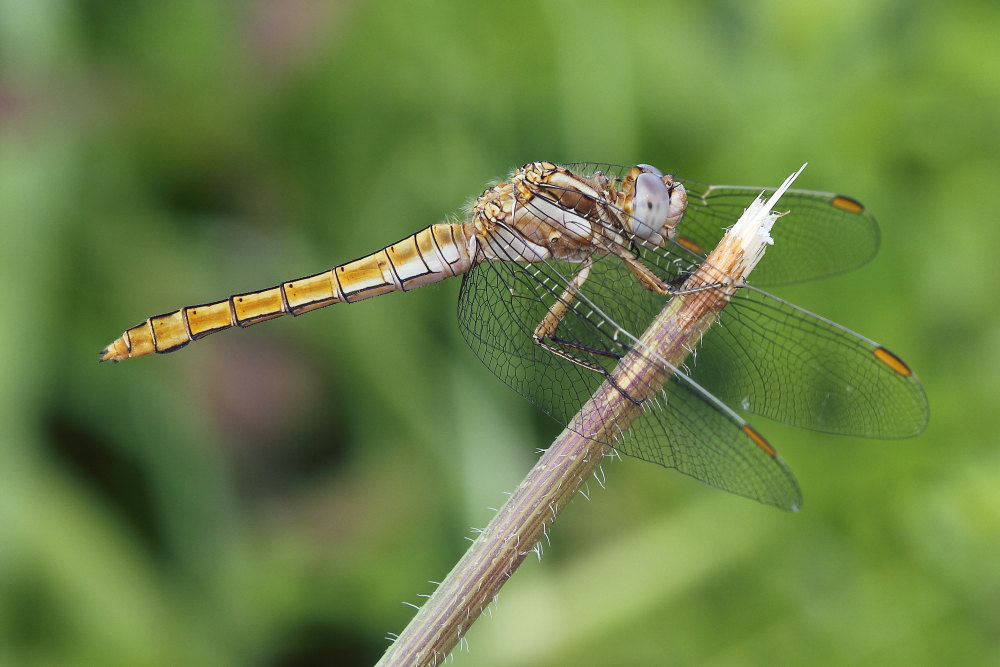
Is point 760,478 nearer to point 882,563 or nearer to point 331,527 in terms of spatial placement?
point 882,563

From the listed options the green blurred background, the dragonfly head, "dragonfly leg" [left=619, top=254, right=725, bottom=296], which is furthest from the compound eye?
the green blurred background

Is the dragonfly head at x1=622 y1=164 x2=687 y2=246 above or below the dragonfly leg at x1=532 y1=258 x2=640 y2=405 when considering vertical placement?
above

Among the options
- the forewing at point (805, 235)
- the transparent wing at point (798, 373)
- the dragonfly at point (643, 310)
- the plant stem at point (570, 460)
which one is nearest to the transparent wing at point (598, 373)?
the dragonfly at point (643, 310)

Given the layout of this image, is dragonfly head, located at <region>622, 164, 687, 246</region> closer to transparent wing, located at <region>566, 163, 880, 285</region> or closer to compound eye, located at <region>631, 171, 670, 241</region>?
compound eye, located at <region>631, 171, 670, 241</region>

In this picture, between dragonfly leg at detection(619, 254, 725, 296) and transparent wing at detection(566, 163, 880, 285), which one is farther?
transparent wing at detection(566, 163, 880, 285)

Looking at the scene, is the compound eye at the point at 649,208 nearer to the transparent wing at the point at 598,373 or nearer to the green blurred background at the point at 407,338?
the transparent wing at the point at 598,373

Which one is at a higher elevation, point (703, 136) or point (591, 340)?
point (703, 136)

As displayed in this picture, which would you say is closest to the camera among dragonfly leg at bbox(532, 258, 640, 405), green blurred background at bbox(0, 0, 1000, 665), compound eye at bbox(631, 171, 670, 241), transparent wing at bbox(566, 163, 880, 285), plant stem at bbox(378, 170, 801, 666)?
plant stem at bbox(378, 170, 801, 666)

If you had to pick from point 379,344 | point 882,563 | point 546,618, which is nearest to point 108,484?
point 379,344
